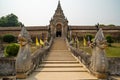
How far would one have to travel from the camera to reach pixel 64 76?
10.5 m

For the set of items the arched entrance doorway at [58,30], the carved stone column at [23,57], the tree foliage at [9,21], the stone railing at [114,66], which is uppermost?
the tree foliage at [9,21]

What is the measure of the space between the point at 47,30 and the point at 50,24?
1476 mm

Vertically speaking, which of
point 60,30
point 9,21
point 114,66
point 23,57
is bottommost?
point 114,66

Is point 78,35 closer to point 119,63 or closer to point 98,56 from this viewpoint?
point 119,63

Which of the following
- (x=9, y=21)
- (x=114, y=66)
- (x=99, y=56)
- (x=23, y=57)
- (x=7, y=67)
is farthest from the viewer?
(x=9, y=21)

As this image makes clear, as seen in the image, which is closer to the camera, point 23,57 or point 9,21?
point 23,57

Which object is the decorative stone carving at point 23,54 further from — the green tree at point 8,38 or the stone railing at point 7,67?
the green tree at point 8,38

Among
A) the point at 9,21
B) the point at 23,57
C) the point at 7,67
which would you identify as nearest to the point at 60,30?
the point at 7,67

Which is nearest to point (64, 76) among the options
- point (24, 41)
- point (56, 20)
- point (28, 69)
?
point (28, 69)

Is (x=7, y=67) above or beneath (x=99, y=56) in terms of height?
beneath

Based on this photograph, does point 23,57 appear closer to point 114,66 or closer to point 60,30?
point 114,66

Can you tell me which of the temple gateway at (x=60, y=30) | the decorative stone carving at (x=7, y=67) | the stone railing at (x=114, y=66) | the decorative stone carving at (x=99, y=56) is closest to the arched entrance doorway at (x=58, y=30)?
the temple gateway at (x=60, y=30)

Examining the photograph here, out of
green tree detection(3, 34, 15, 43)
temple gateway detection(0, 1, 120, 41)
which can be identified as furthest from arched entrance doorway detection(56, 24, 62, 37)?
green tree detection(3, 34, 15, 43)

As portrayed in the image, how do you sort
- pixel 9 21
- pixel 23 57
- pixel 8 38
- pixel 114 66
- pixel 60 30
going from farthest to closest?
pixel 9 21
pixel 60 30
pixel 8 38
pixel 114 66
pixel 23 57
